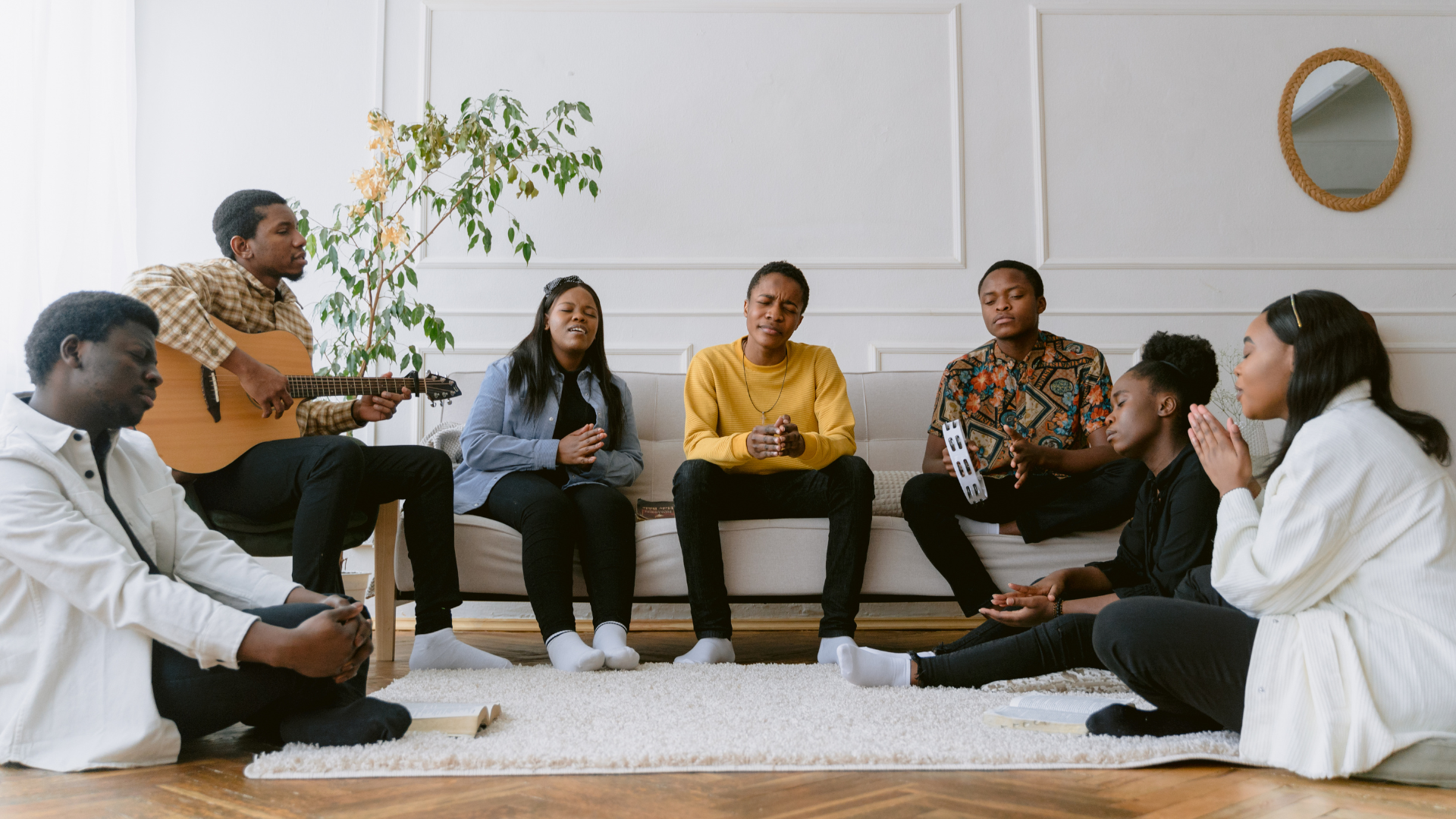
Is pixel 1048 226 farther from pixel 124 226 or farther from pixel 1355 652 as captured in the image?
pixel 124 226

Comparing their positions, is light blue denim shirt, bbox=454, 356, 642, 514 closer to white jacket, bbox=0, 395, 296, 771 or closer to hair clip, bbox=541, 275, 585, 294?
hair clip, bbox=541, 275, 585, 294

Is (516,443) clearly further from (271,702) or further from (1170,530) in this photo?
(1170,530)

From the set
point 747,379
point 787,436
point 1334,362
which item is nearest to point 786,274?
point 747,379

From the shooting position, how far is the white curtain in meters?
2.83

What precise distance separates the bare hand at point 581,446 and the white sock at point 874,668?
92cm

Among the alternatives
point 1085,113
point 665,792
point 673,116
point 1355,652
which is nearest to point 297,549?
point 665,792

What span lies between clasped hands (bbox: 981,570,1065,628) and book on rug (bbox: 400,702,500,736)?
0.96 m

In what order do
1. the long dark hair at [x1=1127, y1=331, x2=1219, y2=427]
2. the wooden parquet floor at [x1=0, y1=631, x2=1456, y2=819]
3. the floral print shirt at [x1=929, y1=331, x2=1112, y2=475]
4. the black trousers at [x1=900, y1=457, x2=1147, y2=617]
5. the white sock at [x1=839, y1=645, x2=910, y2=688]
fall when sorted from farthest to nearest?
the floral print shirt at [x1=929, y1=331, x2=1112, y2=475], the black trousers at [x1=900, y1=457, x2=1147, y2=617], the long dark hair at [x1=1127, y1=331, x2=1219, y2=427], the white sock at [x1=839, y1=645, x2=910, y2=688], the wooden parquet floor at [x1=0, y1=631, x2=1456, y2=819]

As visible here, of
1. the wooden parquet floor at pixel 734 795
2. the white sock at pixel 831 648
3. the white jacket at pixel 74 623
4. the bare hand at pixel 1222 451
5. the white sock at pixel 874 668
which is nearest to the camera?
the wooden parquet floor at pixel 734 795

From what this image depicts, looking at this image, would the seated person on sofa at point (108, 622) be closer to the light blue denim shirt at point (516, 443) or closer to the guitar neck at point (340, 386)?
the guitar neck at point (340, 386)

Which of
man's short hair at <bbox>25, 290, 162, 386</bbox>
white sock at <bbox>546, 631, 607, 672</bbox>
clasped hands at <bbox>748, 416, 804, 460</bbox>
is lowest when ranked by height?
white sock at <bbox>546, 631, 607, 672</bbox>

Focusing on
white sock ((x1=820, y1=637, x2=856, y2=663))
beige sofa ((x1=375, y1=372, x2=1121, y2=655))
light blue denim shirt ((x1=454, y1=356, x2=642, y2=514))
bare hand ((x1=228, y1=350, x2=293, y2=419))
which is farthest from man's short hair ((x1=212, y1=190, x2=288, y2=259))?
white sock ((x1=820, y1=637, x2=856, y2=663))

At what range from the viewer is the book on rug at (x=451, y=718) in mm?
1498

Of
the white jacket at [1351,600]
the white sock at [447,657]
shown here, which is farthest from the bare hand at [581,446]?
the white jacket at [1351,600]
